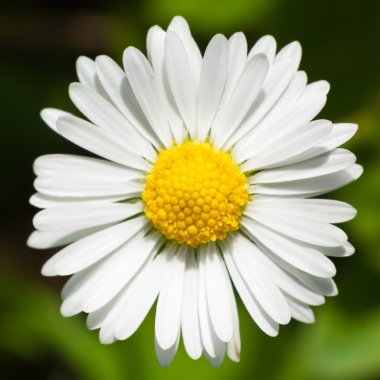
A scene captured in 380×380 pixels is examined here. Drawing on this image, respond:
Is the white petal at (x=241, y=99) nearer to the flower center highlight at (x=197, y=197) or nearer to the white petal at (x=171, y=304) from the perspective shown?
the flower center highlight at (x=197, y=197)

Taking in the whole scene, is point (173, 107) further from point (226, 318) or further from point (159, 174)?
point (226, 318)

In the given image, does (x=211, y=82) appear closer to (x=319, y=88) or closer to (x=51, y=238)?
(x=319, y=88)

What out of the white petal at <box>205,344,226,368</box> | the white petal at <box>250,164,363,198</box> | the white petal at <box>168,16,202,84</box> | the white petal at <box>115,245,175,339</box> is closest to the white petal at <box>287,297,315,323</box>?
the white petal at <box>205,344,226,368</box>

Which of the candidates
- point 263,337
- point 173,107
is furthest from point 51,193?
point 263,337

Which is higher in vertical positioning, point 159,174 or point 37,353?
point 159,174

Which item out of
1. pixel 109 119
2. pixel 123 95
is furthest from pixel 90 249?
pixel 123 95

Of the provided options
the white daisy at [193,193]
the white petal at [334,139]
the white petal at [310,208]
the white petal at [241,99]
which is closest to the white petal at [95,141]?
the white daisy at [193,193]
